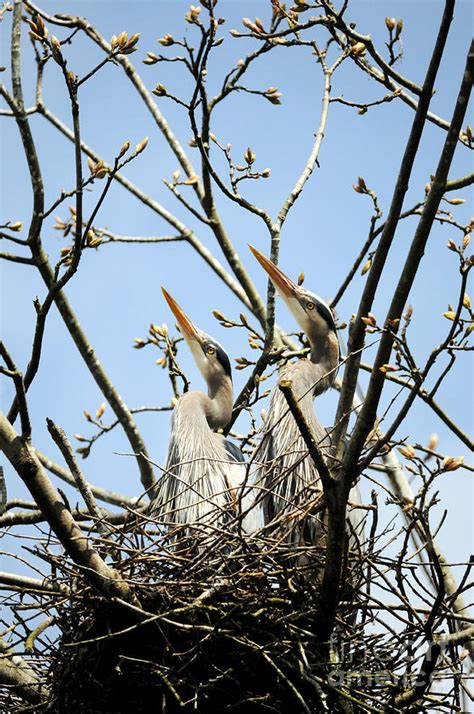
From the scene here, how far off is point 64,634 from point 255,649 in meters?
0.75

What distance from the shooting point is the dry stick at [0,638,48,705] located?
416cm

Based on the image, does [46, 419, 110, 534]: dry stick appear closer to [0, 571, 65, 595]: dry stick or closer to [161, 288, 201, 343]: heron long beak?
[0, 571, 65, 595]: dry stick

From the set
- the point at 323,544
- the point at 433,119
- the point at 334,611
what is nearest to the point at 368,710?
the point at 334,611

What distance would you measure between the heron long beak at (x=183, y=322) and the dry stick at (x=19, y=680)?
230cm

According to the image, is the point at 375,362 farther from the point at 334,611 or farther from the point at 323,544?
the point at 323,544

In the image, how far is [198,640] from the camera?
378cm

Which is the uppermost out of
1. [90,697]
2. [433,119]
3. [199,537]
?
[433,119]

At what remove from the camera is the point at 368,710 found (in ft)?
12.3

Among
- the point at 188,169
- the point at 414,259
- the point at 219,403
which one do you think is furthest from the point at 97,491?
the point at 414,259

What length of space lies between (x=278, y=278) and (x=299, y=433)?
99cm

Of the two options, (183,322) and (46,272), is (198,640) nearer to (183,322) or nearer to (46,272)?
(46,272)

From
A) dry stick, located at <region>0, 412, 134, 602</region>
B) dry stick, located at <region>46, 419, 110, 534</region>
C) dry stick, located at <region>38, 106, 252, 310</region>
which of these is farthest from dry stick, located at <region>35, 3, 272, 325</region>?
dry stick, located at <region>0, 412, 134, 602</region>

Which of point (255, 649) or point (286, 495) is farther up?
point (286, 495)

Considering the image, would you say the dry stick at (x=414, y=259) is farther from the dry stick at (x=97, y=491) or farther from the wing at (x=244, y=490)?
the dry stick at (x=97, y=491)
